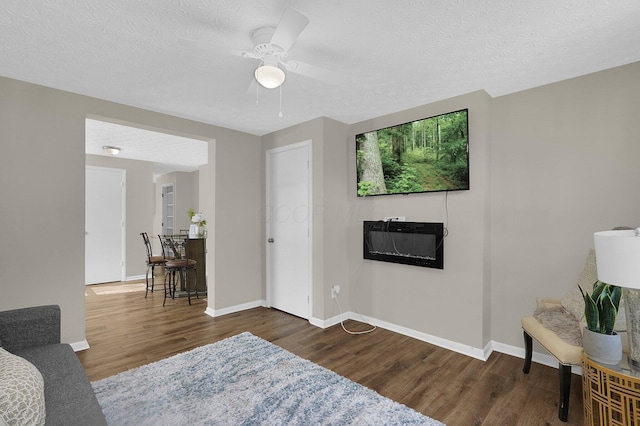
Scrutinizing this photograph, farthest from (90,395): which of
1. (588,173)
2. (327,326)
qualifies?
(588,173)

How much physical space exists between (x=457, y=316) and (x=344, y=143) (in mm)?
2311

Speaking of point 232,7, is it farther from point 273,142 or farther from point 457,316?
point 457,316

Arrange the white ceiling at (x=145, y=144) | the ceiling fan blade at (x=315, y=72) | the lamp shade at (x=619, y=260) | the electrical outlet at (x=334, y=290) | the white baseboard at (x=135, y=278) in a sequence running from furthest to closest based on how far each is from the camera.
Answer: the white baseboard at (x=135, y=278) → the white ceiling at (x=145, y=144) → the electrical outlet at (x=334, y=290) → the ceiling fan blade at (x=315, y=72) → the lamp shade at (x=619, y=260)

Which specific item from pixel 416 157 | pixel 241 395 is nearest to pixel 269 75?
pixel 416 157

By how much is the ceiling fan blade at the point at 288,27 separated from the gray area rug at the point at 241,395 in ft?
7.41

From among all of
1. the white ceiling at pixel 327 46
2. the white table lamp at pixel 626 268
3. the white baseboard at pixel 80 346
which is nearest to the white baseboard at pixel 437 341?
the white table lamp at pixel 626 268

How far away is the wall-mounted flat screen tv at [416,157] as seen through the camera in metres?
2.90

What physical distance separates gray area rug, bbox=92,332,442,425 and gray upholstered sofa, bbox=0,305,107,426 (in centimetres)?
51

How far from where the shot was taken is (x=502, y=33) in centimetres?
193

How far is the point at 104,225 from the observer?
5797 millimetres

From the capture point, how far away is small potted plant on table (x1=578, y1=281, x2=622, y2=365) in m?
1.61

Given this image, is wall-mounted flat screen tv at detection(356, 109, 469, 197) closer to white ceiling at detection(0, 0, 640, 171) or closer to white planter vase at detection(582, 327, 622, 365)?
white ceiling at detection(0, 0, 640, 171)

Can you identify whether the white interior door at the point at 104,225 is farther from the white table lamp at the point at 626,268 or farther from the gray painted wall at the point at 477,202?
the white table lamp at the point at 626,268

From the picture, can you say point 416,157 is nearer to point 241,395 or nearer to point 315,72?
point 315,72
